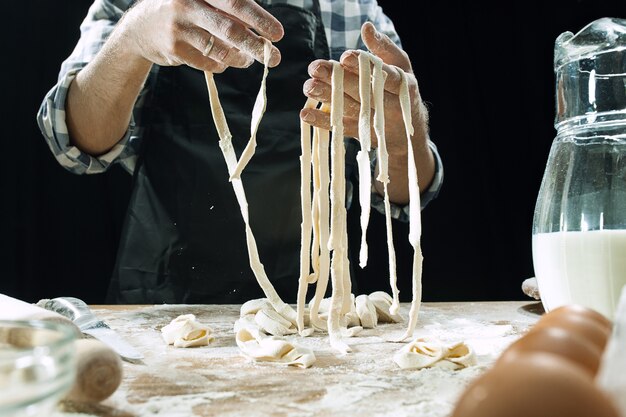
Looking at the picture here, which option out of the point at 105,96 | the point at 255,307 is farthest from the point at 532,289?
the point at 105,96

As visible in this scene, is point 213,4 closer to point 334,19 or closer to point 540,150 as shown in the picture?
point 334,19

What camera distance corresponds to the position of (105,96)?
141 cm

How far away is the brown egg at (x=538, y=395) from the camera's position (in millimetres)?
334

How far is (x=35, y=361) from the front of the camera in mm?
459

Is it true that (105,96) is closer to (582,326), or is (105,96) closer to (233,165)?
(233,165)

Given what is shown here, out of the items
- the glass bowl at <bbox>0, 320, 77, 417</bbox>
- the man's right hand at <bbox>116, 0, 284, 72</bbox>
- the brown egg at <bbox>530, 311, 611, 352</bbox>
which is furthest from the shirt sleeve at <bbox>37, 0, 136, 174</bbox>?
the brown egg at <bbox>530, 311, 611, 352</bbox>

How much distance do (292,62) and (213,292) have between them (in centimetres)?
64

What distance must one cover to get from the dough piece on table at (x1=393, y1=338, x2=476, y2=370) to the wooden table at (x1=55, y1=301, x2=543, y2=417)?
1 cm

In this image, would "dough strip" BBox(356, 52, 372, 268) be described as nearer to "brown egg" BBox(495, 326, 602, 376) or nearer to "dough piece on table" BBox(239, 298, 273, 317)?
"dough piece on table" BBox(239, 298, 273, 317)

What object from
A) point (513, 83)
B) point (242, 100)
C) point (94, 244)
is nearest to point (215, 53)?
point (242, 100)

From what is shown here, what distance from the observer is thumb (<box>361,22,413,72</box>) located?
1117 mm

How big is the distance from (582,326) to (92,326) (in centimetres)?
69

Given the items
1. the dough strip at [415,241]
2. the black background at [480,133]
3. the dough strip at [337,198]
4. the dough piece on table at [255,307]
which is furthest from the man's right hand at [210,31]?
the black background at [480,133]

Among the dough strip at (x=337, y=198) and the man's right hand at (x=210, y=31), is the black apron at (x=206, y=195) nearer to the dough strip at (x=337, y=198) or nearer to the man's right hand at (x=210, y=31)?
→ the man's right hand at (x=210, y=31)
